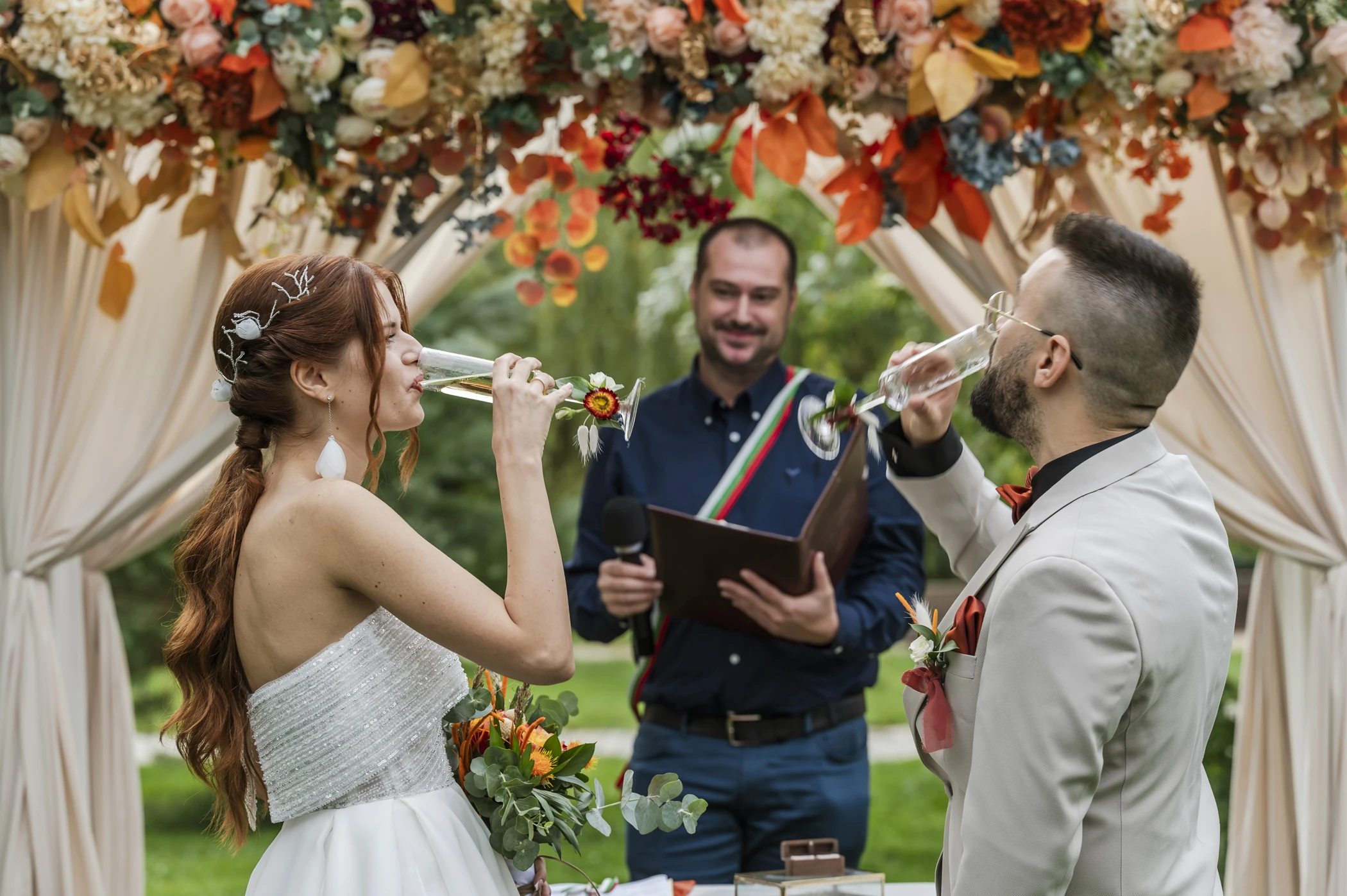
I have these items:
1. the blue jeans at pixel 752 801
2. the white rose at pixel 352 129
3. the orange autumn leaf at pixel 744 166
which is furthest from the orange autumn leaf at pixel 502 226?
the blue jeans at pixel 752 801

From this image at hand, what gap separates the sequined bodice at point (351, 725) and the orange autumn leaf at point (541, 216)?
2.01 metres

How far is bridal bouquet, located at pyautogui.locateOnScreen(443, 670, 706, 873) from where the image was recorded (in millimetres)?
2199

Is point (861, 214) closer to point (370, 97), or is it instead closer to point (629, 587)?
point (629, 587)

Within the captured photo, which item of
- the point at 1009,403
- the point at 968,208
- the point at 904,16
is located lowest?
the point at 1009,403

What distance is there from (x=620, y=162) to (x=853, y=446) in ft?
3.59

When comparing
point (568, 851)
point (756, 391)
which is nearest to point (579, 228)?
point (756, 391)

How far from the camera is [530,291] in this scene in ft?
13.3

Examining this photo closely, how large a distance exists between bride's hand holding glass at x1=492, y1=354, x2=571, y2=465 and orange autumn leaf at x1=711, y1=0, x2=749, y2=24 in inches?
52.0

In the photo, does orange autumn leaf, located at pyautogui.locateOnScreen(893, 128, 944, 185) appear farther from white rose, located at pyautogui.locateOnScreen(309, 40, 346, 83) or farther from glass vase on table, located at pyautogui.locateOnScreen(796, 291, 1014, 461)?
white rose, located at pyautogui.locateOnScreen(309, 40, 346, 83)

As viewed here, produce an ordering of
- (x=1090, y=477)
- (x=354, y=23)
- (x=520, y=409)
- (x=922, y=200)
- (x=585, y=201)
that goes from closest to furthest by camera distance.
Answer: (x=1090, y=477), (x=520, y=409), (x=354, y=23), (x=922, y=200), (x=585, y=201)

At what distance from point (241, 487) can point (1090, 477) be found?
4.79 feet

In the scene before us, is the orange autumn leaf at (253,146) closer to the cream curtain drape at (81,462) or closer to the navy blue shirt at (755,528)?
the cream curtain drape at (81,462)

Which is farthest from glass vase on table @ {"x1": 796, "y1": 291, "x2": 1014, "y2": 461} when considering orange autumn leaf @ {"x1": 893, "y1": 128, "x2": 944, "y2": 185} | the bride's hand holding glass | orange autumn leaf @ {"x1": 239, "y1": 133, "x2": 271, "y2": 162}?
orange autumn leaf @ {"x1": 239, "y1": 133, "x2": 271, "y2": 162}

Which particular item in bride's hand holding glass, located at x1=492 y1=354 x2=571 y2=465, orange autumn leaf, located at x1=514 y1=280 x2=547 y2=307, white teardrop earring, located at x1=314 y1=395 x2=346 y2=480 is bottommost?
white teardrop earring, located at x1=314 y1=395 x2=346 y2=480
